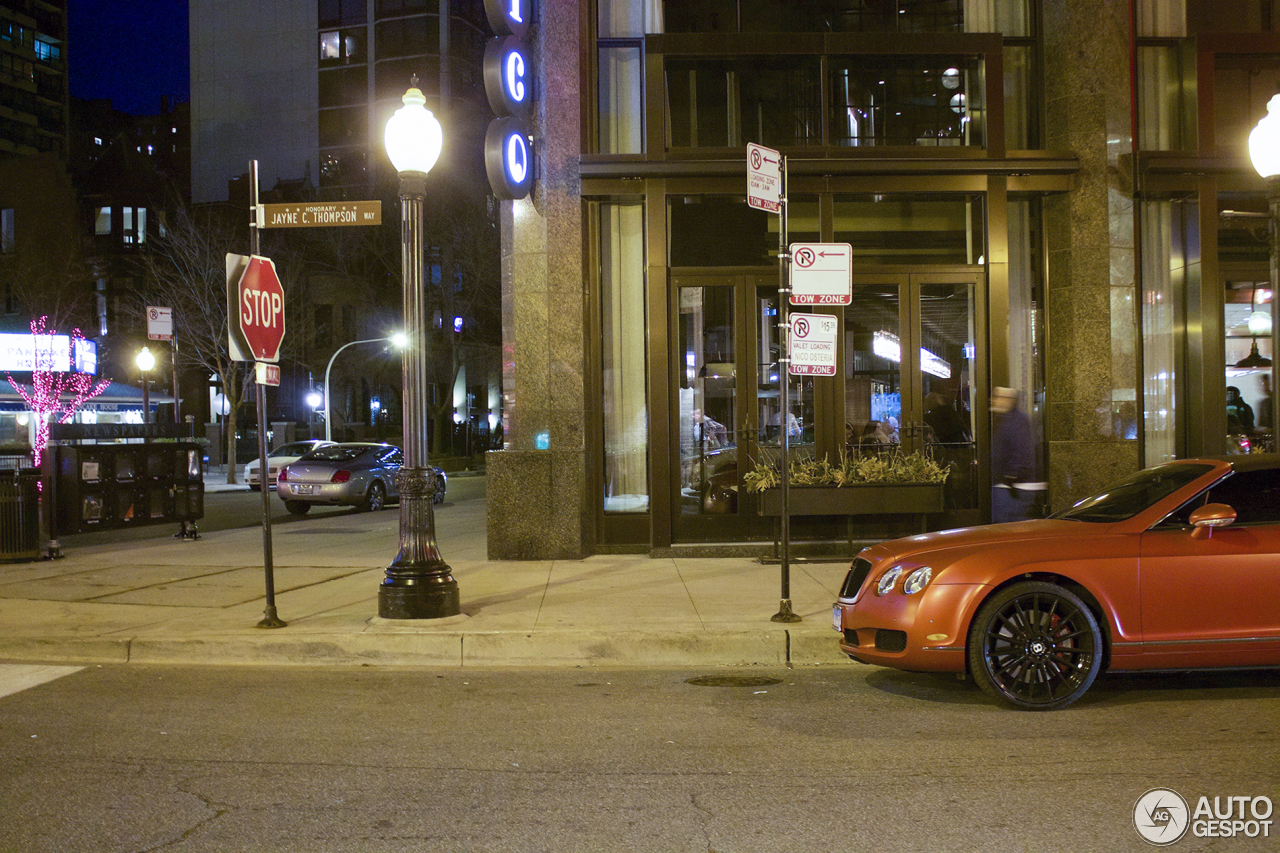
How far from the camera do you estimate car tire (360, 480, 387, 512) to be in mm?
20922

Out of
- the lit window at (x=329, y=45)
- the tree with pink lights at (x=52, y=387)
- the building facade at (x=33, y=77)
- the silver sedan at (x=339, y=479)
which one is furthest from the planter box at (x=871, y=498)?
the building facade at (x=33, y=77)

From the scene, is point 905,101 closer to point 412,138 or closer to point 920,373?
point 920,373

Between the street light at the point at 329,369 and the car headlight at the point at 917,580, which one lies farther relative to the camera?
the street light at the point at 329,369

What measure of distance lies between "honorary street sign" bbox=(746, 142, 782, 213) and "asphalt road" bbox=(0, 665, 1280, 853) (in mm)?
3901

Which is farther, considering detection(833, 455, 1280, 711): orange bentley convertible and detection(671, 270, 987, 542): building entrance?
detection(671, 270, 987, 542): building entrance

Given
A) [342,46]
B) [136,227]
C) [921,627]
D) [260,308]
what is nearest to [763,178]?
[921,627]

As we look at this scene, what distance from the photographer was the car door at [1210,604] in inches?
234

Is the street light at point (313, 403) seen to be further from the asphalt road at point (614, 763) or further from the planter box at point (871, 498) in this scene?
the asphalt road at point (614, 763)

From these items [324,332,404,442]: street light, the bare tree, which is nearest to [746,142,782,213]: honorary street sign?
[324,332,404,442]: street light

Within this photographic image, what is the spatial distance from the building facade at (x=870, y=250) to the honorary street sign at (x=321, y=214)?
132 inches

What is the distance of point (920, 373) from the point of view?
1215 centimetres

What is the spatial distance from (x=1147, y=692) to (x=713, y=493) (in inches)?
243

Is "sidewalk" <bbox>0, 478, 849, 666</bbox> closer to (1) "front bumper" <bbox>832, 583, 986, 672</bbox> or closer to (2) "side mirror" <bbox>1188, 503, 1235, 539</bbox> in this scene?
(1) "front bumper" <bbox>832, 583, 986, 672</bbox>

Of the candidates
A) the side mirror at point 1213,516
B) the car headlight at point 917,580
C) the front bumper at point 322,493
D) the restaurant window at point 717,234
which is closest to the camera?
the side mirror at point 1213,516
